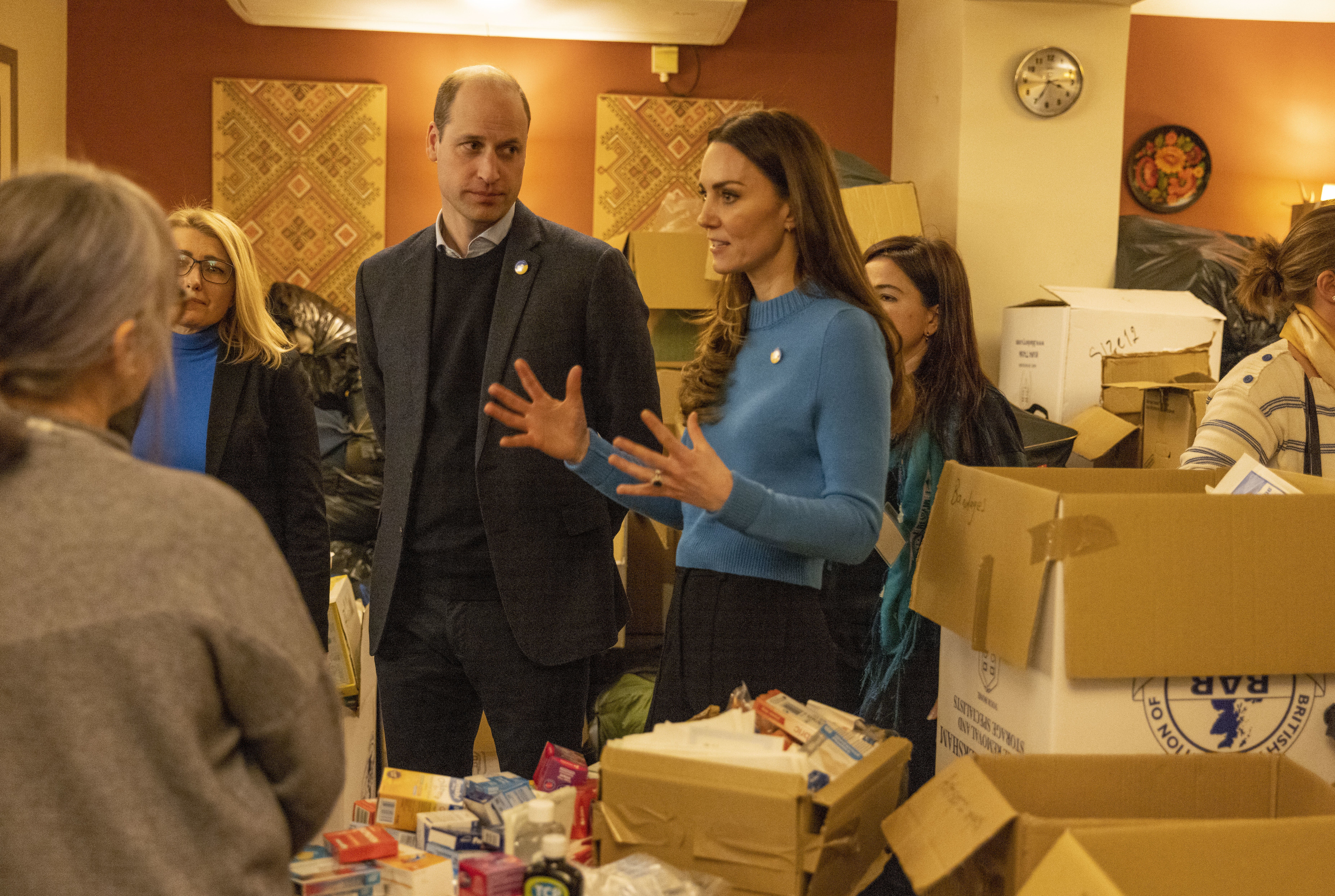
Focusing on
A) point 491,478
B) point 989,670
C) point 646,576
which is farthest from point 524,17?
point 989,670

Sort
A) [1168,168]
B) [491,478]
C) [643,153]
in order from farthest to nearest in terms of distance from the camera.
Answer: [1168,168], [643,153], [491,478]

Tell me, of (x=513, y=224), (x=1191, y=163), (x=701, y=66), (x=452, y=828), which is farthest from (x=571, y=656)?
(x=1191, y=163)

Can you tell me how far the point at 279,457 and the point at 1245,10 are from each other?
530 centimetres

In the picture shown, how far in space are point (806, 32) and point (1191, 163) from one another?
78.7 inches

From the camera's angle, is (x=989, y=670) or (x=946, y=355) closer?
(x=989, y=670)

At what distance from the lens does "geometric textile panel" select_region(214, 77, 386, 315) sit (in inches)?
197

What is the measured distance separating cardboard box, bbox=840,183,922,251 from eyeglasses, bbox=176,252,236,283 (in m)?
2.63

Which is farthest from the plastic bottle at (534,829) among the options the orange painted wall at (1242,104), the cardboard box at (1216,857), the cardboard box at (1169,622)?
the orange painted wall at (1242,104)

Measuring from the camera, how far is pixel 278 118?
5.02 meters

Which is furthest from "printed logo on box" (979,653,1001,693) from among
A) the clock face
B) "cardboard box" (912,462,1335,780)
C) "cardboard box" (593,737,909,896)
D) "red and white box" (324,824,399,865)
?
the clock face

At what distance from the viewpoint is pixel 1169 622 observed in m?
1.26

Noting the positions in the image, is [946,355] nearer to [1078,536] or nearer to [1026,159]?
[1078,536]

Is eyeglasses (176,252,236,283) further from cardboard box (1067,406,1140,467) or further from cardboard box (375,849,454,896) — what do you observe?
cardboard box (1067,406,1140,467)

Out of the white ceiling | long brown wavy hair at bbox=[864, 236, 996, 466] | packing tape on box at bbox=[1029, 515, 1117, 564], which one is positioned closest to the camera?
packing tape on box at bbox=[1029, 515, 1117, 564]
